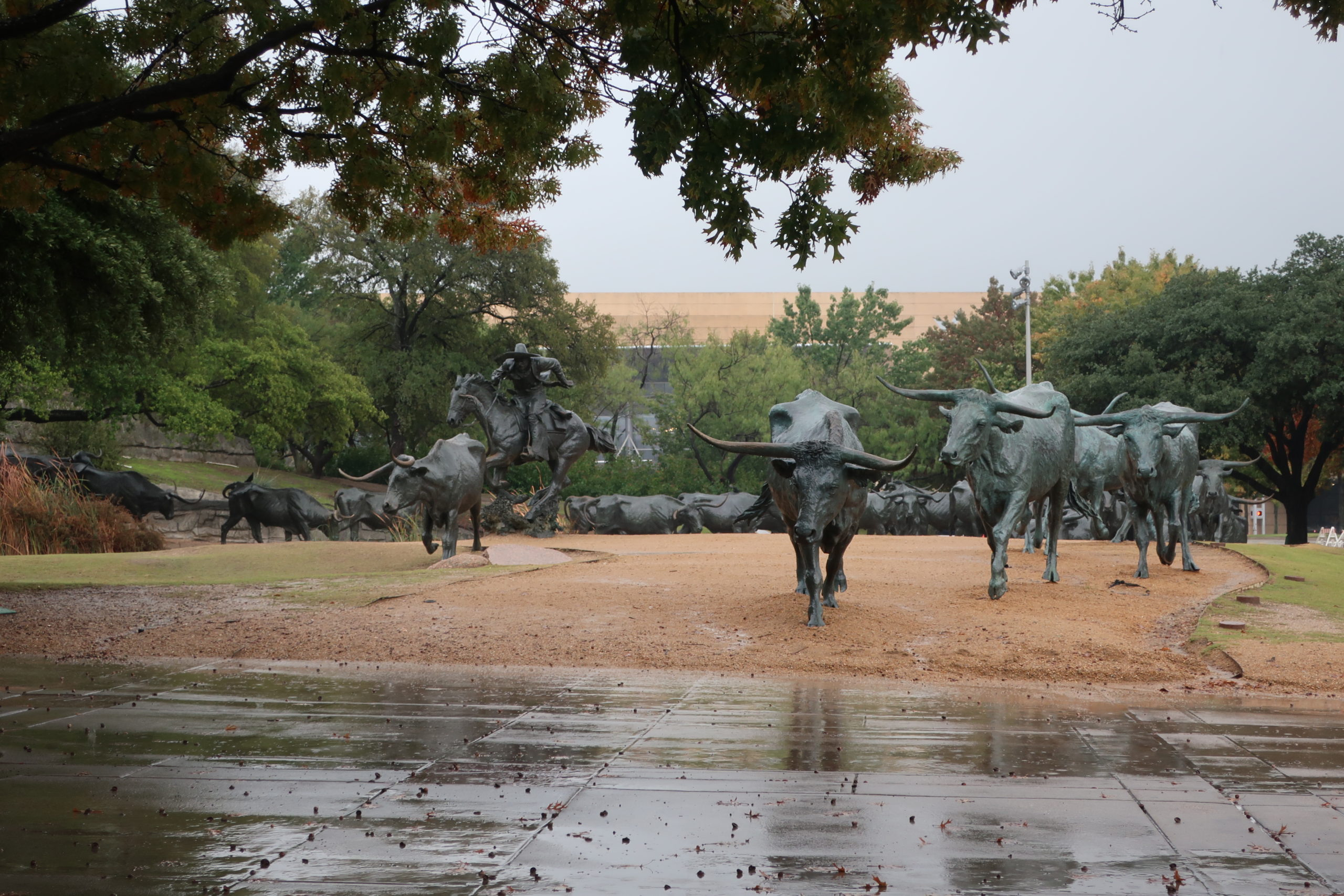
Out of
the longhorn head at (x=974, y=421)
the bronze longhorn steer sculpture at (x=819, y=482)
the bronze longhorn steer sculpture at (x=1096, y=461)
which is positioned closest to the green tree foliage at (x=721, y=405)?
the bronze longhorn steer sculpture at (x=1096, y=461)

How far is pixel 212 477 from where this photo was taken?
143ft

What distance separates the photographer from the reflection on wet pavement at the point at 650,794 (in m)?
3.99

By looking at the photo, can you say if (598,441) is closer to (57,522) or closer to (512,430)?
(512,430)

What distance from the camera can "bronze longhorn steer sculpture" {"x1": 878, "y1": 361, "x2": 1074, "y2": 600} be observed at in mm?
12683

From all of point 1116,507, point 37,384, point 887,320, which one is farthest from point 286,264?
point 1116,507

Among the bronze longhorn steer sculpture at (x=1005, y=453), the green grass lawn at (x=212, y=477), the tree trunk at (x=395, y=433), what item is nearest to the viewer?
the bronze longhorn steer sculpture at (x=1005, y=453)

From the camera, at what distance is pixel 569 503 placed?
1174 inches

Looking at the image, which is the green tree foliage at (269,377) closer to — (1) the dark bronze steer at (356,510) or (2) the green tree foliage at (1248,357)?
(1) the dark bronze steer at (356,510)

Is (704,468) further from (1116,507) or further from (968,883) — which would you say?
(968,883)

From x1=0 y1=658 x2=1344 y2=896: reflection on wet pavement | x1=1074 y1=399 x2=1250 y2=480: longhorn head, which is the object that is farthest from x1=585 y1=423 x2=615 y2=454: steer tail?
x1=0 y1=658 x2=1344 y2=896: reflection on wet pavement

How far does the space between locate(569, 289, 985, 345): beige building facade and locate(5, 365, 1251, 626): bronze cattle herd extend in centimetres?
4346

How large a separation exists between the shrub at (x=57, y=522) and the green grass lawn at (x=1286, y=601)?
1824cm

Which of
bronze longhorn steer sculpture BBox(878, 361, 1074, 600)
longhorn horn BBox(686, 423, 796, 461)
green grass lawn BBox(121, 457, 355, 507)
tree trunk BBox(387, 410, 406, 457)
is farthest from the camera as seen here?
tree trunk BBox(387, 410, 406, 457)

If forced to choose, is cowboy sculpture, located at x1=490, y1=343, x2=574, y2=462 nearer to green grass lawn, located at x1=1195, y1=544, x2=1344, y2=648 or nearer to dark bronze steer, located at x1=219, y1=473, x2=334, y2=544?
dark bronze steer, located at x1=219, y1=473, x2=334, y2=544
